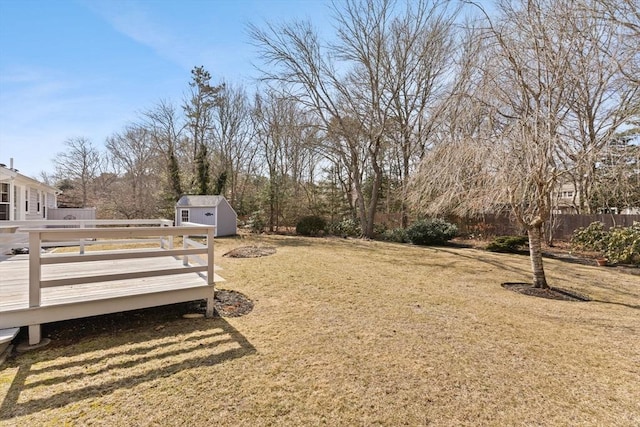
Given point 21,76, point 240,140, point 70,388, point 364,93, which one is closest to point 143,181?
point 240,140

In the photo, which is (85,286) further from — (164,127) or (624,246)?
(164,127)

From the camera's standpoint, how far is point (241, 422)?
2.10 metres

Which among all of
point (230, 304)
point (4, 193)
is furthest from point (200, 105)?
point (230, 304)

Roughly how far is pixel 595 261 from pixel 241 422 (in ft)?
39.6

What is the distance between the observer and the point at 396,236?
48.6ft

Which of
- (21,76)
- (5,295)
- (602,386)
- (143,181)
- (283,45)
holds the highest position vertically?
(283,45)

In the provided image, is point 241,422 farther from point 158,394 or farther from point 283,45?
point 283,45

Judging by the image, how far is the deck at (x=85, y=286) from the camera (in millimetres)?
3100

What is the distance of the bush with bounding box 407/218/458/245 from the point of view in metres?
13.4

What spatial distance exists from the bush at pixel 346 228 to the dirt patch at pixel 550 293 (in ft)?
34.3

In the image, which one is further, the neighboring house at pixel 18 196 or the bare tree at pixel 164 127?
the bare tree at pixel 164 127

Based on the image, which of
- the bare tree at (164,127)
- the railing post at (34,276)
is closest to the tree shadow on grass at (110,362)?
the railing post at (34,276)

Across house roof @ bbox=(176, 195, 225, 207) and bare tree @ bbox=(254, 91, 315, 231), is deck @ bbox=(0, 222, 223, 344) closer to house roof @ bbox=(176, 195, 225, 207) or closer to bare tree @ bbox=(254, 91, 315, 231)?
house roof @ bbox=(176, 195, 225, 207)

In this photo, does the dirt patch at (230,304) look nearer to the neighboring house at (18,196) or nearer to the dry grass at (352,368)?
the dry grass at (352,368)
